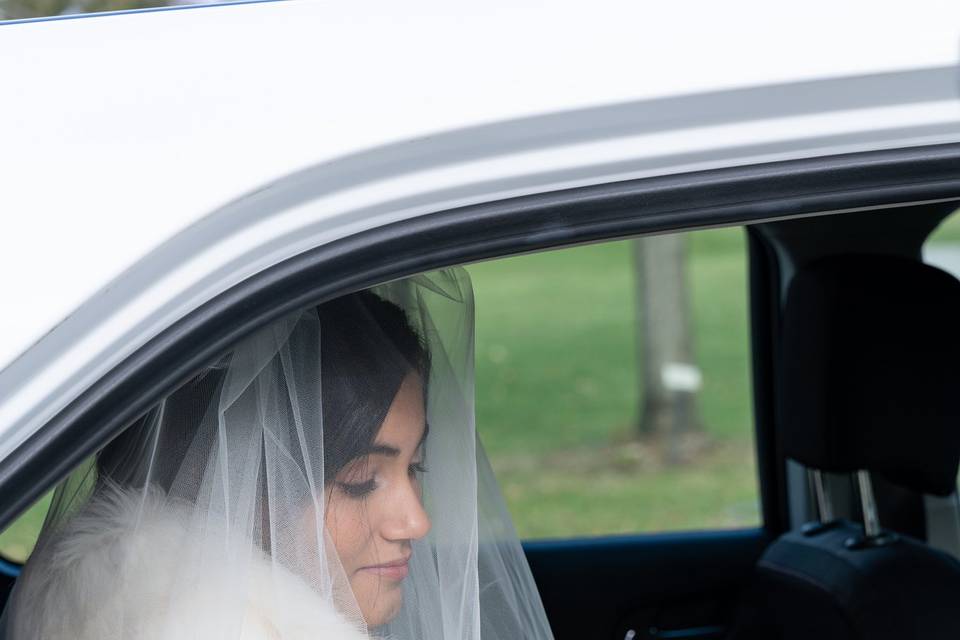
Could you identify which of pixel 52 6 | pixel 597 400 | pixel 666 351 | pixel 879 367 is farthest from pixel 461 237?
pixel 597 400

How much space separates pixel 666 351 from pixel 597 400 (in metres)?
1.18

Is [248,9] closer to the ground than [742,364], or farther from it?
closer to the ground

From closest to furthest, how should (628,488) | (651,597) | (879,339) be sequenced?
(879,339), (651,597), (628,488)

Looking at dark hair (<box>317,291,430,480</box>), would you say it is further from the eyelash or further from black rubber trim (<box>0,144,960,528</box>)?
black rubber trim (<box>0,144,960,528</box>)

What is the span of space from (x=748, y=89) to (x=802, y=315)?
137 cm

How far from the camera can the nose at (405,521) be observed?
1333 millimetres

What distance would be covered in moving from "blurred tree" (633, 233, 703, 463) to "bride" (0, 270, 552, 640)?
691cm

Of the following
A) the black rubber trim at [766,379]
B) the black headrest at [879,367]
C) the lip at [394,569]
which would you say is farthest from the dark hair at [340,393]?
the black rubber trim at [766,379]

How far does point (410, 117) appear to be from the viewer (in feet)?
3.30

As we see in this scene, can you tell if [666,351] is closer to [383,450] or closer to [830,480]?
[830,480]

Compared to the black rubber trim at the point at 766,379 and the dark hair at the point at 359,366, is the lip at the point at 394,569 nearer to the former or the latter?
the dark hair at the point at 359,366

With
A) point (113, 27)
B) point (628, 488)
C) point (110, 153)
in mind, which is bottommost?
point (110, 153)

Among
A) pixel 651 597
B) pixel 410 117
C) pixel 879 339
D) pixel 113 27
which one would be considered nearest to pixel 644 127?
pixel 410 117

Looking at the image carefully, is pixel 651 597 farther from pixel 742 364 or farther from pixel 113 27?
pixel 742 364
